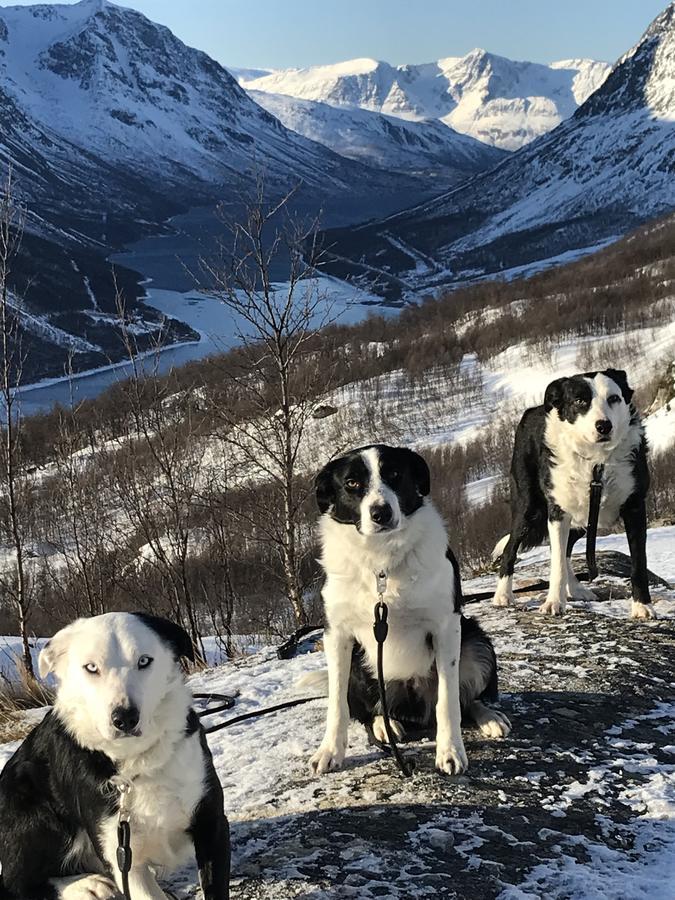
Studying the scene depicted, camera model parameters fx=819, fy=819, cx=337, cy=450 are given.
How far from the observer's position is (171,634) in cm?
334

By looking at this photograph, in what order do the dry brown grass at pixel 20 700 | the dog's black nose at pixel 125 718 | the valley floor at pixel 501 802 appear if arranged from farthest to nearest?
the dry brown grass at pixel 20 700 → the valley floor at pixel 501 802 → the dog's black nose at pixel 125 718

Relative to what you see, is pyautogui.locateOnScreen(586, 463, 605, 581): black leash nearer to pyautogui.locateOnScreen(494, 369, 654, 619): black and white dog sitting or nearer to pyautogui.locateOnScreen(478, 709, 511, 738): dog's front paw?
pyautogui.locateOnScreen(494, 369, 654, 619): black and white dog sitting

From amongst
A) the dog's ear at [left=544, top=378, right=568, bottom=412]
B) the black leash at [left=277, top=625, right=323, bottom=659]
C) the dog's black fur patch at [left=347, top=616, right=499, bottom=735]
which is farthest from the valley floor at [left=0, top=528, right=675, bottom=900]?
the dog's ear at [left=544, top=378, right=568, bottom=412]

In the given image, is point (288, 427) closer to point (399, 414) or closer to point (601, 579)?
point (601, 579)

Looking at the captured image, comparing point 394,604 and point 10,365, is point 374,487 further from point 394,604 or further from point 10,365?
point 10,365

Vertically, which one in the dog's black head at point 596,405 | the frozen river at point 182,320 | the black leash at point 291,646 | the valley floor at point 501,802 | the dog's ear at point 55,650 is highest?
the frozen river at point 182,320

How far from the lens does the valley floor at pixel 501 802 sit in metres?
3.22

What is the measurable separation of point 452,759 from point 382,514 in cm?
126

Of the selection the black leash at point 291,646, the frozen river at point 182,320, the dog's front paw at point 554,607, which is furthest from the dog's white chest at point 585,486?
the frozen river at point 182,320

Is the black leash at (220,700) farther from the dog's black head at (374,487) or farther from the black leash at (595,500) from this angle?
the black leash at (595,500)

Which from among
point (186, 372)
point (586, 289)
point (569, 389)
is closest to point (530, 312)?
point (586, 289)

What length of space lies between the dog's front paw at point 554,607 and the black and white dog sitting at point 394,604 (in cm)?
236

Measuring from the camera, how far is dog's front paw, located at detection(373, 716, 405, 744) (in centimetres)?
445

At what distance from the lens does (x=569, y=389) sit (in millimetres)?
6422
